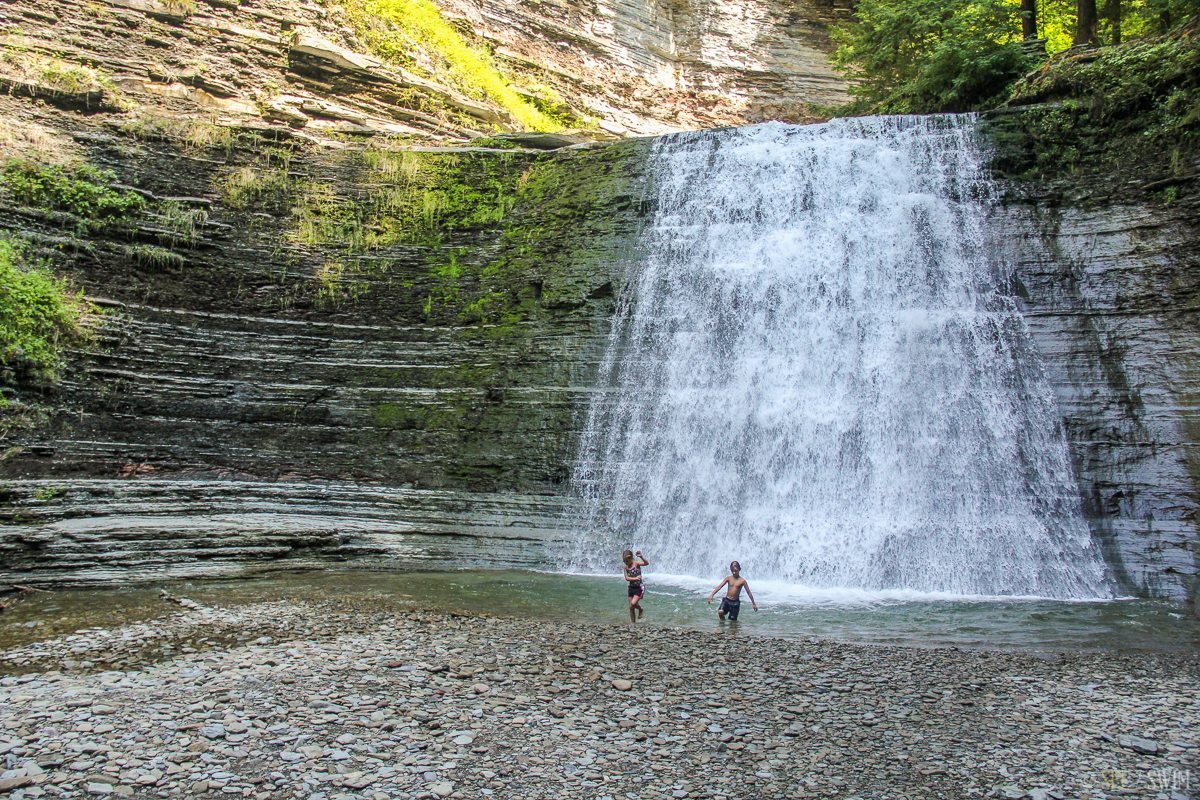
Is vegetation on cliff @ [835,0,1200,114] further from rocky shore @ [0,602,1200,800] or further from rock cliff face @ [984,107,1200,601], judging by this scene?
rocky shore @ [0,602,1200,800]

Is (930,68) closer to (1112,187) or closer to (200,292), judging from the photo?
(1112,187)

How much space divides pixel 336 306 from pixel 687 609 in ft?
32.4

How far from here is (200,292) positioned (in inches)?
576

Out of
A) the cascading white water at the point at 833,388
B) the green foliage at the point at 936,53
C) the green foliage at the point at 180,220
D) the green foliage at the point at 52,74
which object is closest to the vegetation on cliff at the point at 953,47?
the green foliage at the point at 936,53

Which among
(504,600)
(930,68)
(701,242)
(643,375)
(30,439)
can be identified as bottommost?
(504,600)

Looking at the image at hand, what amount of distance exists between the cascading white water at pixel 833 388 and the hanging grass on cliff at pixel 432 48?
8.14 m

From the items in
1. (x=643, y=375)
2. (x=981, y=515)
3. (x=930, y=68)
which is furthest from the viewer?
(x=930, y=68)

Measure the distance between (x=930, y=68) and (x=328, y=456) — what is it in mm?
16003

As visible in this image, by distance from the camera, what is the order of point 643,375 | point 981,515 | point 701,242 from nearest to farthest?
point 981,515 → point 643,375 → point 701,242

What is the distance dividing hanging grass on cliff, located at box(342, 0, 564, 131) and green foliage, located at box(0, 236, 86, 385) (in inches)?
416

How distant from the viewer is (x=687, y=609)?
9336mm

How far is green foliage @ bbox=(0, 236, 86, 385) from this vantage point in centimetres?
1204

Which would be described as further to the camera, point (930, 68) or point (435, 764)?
point (930, 68)

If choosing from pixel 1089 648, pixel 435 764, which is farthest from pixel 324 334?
pixel 1089 648
